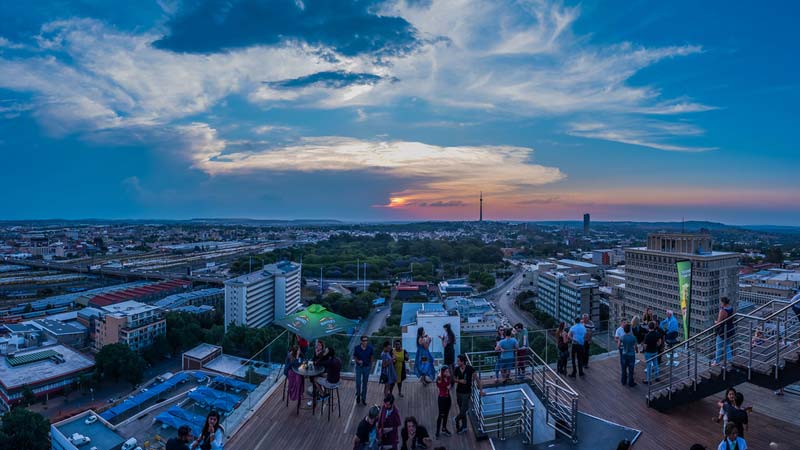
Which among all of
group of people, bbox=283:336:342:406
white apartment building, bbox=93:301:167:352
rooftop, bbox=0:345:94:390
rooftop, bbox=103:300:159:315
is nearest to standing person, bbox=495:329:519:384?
group of people, bbox=283:336:342:406

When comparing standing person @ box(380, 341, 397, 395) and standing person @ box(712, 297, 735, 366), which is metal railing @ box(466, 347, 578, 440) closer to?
standing person @ box(380, 341, 397, 395)

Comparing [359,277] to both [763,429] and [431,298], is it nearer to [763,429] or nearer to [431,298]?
[431,298]

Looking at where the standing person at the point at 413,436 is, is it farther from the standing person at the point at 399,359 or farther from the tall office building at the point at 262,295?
the tall office building at the point at 262,295

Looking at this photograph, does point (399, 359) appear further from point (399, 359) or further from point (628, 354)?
point (628, 354)

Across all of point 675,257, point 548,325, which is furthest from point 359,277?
point 675,257

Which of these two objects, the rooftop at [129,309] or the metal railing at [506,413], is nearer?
the metal railing at [506,413]

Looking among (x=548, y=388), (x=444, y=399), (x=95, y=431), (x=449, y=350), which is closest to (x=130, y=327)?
(x=95, y=431)

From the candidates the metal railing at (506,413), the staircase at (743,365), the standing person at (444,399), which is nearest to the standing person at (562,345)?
the staircase at (743,365)

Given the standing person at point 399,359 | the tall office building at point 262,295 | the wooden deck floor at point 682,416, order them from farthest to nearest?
1. the tall office building at point 262,295
2. the standing person at point 399,359
3. the wooden deck floor at point 682,416
